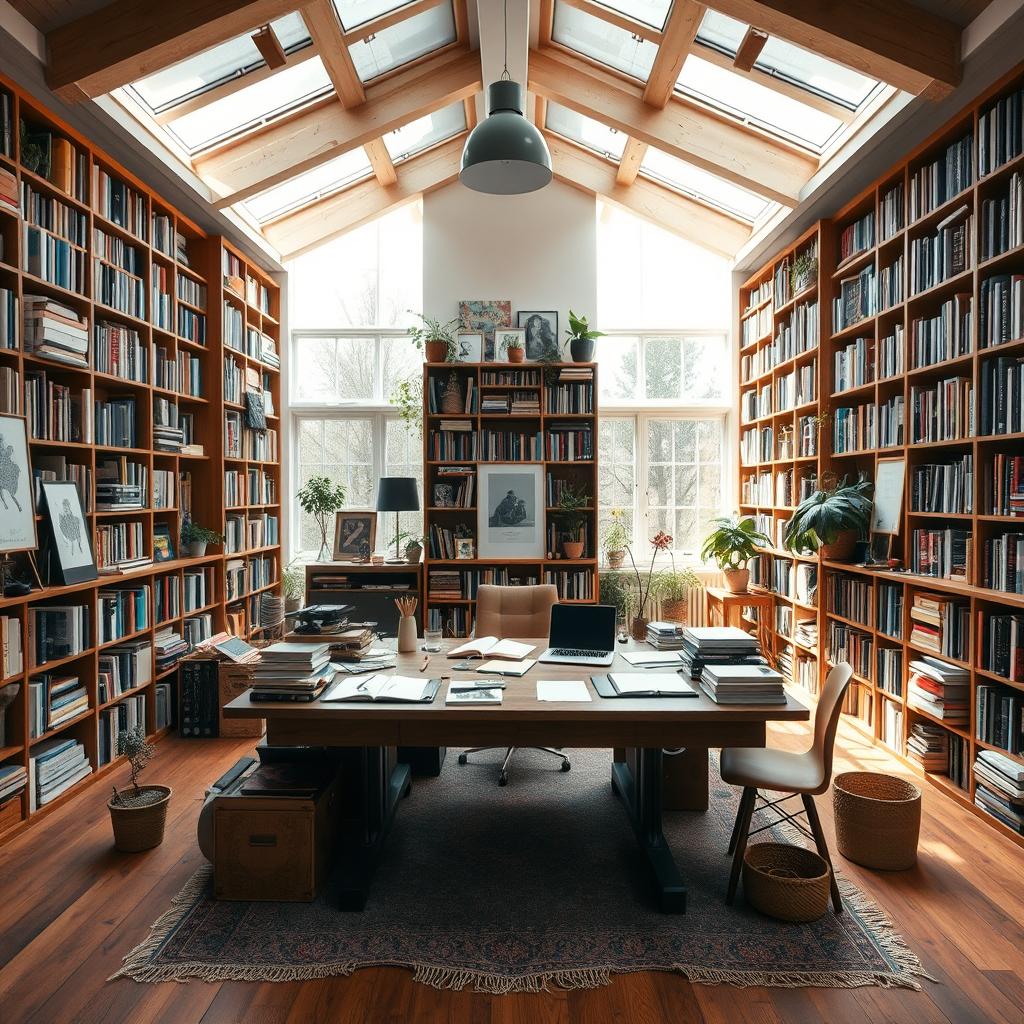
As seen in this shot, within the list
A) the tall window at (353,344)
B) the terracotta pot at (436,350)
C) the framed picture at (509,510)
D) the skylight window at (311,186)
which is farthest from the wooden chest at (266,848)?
the skylight window at (311,186)

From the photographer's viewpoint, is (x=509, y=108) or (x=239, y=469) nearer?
(x=509, y=108)

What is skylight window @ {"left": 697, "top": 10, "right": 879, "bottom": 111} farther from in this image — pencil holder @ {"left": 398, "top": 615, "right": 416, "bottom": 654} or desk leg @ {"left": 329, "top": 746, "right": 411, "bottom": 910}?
desk leg @ {"left": 329, "top": 746, "right": 411, "bottom": 910}

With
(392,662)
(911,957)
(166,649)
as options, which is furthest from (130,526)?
(911,957)

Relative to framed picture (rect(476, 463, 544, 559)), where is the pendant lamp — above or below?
above

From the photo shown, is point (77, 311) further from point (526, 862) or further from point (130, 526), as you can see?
point (526, 862)

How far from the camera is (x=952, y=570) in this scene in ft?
12.3

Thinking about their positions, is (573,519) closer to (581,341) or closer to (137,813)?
(581,341)

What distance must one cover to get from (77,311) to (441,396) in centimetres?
287

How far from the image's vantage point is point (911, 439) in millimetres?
4055

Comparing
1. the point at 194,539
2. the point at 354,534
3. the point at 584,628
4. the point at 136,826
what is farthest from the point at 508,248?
the point at 136,826

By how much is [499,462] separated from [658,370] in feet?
6.18

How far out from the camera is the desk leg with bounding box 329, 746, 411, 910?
2615mm

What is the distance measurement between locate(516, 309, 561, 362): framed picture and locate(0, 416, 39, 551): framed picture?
416 cm

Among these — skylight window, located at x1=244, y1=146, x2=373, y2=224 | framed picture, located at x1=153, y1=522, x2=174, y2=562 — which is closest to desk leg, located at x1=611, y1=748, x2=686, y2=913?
framed picture, located at x1=153, y1=522, x2=174, y2=562
